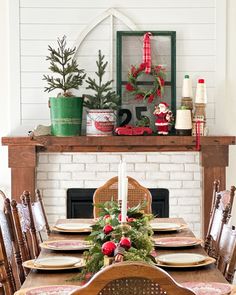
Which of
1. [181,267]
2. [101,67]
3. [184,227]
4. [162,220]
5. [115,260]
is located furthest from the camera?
[101,67]

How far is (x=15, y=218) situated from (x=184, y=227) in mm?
1123

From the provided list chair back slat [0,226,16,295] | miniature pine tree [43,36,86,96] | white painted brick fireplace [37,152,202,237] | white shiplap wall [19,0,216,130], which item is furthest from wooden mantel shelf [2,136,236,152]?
chair back slat [0,226,16,295]

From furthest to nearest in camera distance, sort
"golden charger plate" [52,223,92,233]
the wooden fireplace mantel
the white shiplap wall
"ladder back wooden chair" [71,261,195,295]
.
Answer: the white shiplap wall
the wooden fireplace mantel
"golden charger plate" [52,223,92,233]
"ladder back wooden chair" [71,261,195,295]

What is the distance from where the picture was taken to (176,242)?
398cm

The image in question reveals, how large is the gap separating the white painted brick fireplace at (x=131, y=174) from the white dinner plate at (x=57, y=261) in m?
2.48

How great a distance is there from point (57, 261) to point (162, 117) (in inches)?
97.4

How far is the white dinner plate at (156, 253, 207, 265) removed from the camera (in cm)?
339

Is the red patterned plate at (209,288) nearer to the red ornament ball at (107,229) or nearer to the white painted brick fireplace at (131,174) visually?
the red ornament ball at (107,229)

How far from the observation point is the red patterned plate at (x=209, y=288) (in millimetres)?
2846

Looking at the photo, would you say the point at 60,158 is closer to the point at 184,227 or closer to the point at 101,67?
the point at 101,67

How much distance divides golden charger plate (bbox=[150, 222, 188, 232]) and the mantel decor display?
1.40 m

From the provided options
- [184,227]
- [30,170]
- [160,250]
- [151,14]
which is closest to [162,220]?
[184,227]

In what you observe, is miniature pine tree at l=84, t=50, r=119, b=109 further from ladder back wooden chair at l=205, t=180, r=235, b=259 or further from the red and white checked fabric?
ladder back wooden chair at l=205, t=180, r=235, b=259

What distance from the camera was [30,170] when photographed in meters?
5.89
